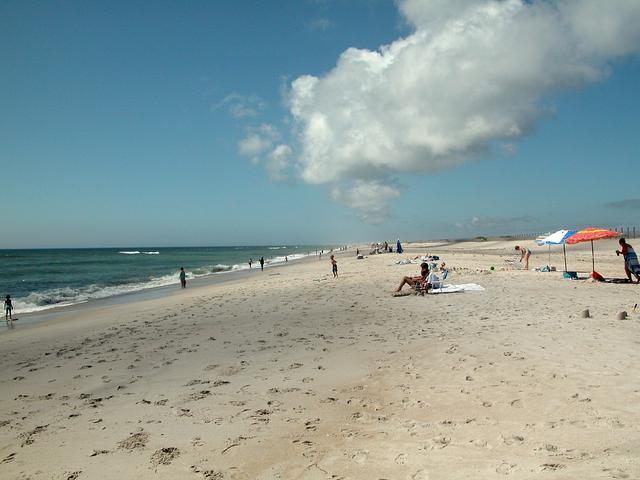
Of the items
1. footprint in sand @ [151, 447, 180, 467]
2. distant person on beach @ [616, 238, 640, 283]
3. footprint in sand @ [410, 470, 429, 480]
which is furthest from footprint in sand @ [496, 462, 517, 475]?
distant person on beach @ [616, 238, 640, 283]

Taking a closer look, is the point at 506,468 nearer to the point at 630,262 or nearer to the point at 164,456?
the point at 164,456

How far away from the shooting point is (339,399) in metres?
5.91

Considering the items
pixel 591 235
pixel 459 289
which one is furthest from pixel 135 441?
pixel 591 235

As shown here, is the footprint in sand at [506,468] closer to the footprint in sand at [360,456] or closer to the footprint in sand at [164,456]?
the footprint in sand at [360,456]

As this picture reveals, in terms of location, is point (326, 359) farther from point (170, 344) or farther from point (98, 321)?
point (98, 321)

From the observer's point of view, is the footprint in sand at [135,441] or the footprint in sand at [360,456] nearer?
the footprint in sand at [360,456]

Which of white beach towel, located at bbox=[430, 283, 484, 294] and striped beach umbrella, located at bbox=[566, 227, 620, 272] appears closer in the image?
white beach towel, located at bbox=[430, 283, 484, 294]

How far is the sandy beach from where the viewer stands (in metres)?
4.16

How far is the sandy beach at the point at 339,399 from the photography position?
13.6ft

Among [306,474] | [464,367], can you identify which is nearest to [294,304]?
[464,367]

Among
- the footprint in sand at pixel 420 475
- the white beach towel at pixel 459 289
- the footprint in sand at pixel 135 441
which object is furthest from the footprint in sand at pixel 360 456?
the white beach towel at pixel 459 289

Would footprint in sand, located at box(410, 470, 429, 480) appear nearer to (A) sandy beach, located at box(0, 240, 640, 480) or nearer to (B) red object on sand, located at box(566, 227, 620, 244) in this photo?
(A) sandy beach, located at box(0, 240, 640, 480)

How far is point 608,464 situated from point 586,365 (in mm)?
3318

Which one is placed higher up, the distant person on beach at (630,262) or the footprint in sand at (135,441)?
the distant person on beach at (630,262)
